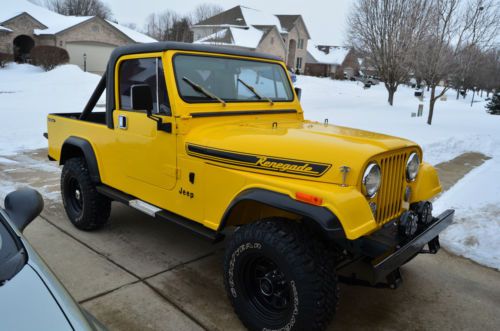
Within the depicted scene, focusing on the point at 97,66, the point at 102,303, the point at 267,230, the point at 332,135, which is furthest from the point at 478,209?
the point at 97,66

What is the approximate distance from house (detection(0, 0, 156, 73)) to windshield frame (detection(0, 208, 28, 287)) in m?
29.8

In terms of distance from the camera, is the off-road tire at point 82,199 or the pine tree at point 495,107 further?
the pine tree at point 495,107

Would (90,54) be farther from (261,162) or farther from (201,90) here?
(261,162)

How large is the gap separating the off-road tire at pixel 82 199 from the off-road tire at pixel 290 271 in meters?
2.05

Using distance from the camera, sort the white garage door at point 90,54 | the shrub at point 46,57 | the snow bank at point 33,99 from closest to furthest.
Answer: the snow bank at point 33,99, the shrub at point 46,57, the white garage door at point 90,54

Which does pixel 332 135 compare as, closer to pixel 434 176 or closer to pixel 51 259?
pixel 434 176

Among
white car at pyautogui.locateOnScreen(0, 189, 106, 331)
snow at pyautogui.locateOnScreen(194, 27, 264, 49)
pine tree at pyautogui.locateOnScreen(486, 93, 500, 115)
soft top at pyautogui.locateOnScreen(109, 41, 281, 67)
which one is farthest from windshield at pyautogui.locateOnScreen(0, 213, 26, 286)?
snow at pyautogui.locateOnScreen(194, 27, 264, 49)

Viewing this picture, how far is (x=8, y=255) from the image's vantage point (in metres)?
1.91

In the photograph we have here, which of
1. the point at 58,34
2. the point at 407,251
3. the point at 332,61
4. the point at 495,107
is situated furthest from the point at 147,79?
the point at 332,61

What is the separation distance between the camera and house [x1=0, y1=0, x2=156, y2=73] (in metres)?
29.4

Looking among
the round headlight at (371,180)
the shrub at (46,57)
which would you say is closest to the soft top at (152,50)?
the round headlight at (371,180)

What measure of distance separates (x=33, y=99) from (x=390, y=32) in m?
17.3

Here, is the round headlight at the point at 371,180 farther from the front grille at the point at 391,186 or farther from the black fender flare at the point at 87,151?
the black fender flare at the point at 87,151

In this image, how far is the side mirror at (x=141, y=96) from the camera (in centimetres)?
327
